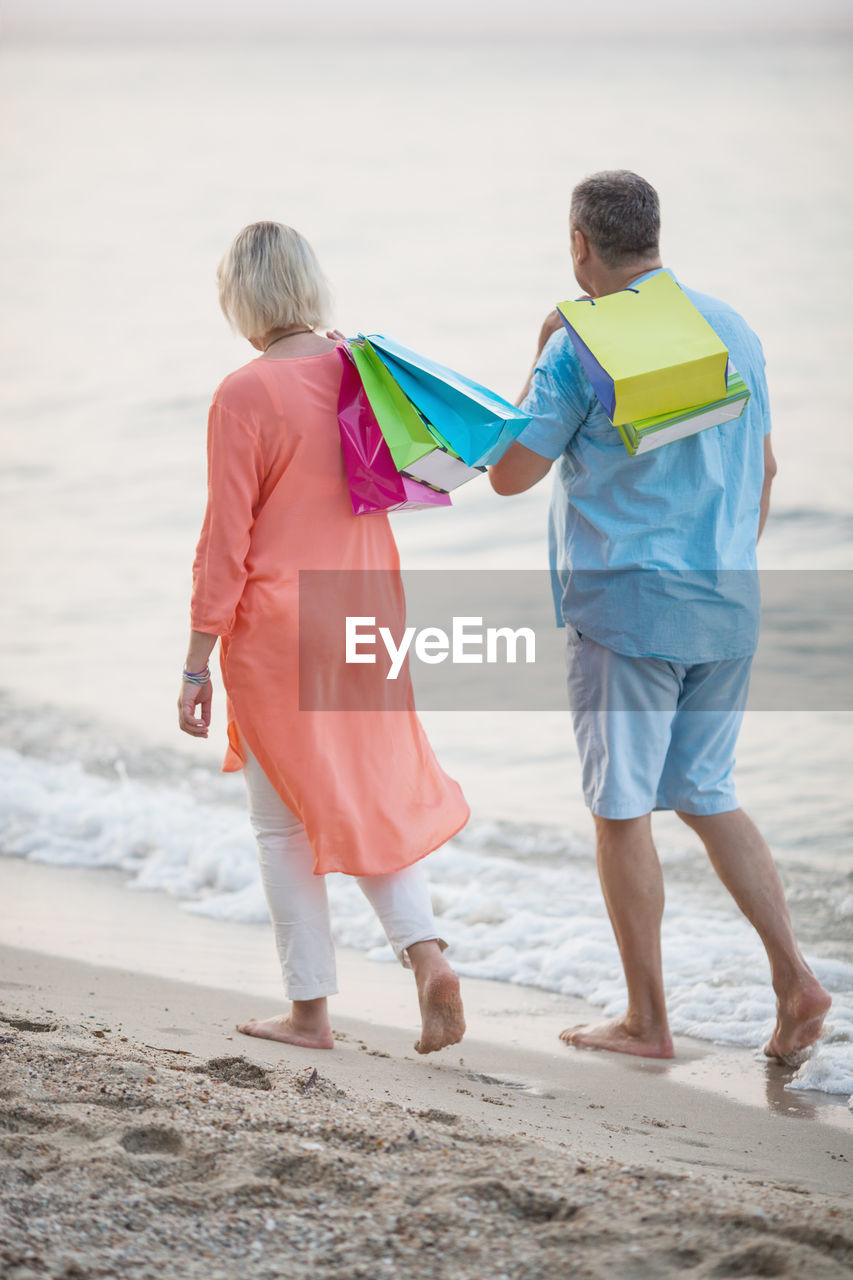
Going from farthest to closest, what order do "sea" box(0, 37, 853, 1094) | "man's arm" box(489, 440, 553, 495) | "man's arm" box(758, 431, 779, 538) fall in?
"sea" box(0, 37, 853, 1094)
"man's arm" box(758, 431, 779, 538)
"man's arm" box(489, 440, 553, 495)

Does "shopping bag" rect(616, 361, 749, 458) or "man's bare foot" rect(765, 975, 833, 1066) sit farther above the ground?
"shopping bag" rect(616, 361, 749, 458)

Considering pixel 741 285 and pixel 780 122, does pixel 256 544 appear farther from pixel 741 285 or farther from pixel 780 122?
pixel 780 122

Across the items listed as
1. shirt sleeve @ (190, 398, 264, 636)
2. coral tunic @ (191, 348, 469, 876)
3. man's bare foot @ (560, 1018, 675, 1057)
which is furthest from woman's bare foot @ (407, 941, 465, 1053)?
shirt sleeve @ (190, 398, 264, 636)

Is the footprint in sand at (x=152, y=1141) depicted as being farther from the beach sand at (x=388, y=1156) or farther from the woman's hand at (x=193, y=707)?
the woman's hand at (x=193, y=707)

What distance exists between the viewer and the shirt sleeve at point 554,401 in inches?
104

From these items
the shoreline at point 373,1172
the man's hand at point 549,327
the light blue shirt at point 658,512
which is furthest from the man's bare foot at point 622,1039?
the man's hand at point 549,327

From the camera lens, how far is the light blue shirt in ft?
8.68

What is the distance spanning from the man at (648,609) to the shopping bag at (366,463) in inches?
11.3

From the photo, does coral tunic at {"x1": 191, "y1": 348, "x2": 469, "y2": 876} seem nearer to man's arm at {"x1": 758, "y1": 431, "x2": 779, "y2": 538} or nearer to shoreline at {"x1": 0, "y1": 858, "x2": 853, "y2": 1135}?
shoreline at {"x1": 0, "y1": 858, "x2": 853, "y2": 1135}

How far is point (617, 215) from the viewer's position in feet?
8.61

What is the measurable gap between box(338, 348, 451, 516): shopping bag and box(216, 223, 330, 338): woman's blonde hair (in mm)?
137

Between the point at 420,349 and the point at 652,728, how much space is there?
11.8 metres

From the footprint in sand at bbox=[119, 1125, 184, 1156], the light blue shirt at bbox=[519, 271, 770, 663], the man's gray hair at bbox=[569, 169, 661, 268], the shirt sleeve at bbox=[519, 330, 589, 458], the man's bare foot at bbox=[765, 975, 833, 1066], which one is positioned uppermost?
the man's gray hair at bbox=[569, 169, 661, 268]

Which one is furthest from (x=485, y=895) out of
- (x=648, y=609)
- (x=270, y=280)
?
(x=270, y=280)
